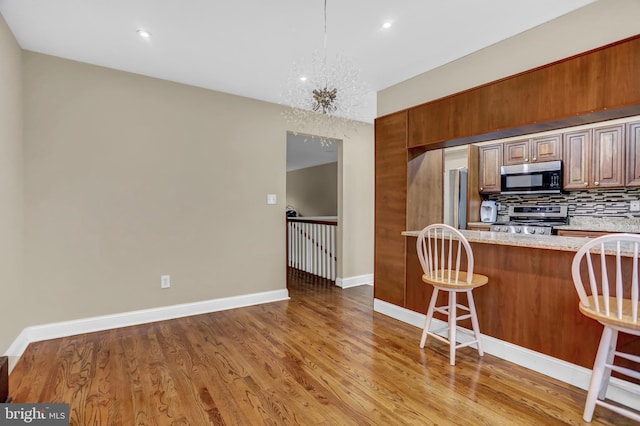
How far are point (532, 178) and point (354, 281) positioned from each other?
9.12 ft

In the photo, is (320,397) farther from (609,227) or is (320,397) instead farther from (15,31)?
(609,227)

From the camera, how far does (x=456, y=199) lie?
15.3ft

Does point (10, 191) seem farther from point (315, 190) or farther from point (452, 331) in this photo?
point (315, 190)

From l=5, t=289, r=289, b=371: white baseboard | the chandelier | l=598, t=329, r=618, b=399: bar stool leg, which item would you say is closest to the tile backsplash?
l=598, t=329, r=618, b=399: bar stool leg

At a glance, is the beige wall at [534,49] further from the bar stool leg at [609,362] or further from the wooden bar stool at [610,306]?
the bar stool leg at [609,362]

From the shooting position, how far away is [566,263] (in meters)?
A: 2.07

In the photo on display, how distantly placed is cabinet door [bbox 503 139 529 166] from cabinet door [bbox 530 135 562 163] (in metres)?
0.07

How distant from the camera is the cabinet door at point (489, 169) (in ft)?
14.9

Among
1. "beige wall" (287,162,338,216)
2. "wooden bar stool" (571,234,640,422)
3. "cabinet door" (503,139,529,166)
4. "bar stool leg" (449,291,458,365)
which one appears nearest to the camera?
"wooden bar stool" (571,234,640,422)

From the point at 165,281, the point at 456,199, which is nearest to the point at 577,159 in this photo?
the point at 456,199

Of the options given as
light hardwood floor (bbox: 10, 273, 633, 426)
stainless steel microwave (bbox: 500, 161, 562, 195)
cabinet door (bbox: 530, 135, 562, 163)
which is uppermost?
cabinet door (bbox: 530, 135, 562, 163)

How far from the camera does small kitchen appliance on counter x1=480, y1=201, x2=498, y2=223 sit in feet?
15.3

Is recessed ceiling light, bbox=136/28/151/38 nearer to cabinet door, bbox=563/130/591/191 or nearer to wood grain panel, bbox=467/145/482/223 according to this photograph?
wood grain panel, bbox=467/145/482/223

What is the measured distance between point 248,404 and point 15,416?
1114 millimetres
